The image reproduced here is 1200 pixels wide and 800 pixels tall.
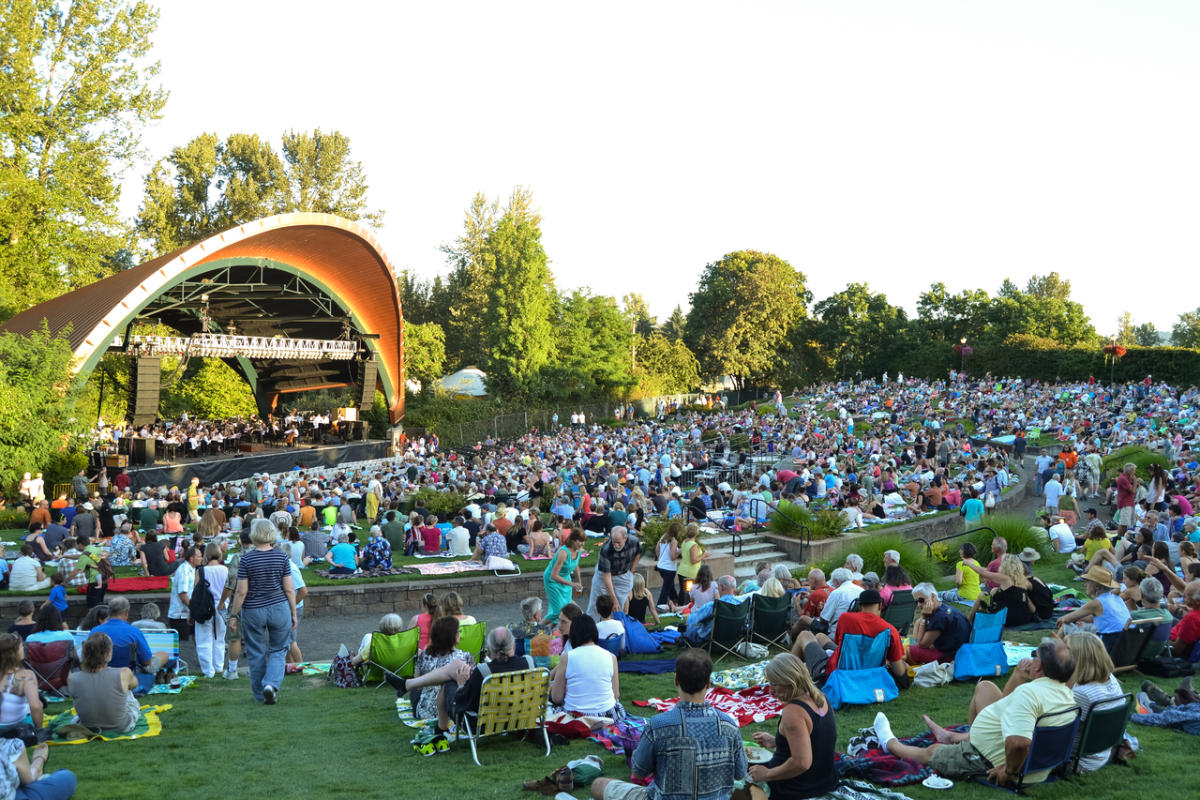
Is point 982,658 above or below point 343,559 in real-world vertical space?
above

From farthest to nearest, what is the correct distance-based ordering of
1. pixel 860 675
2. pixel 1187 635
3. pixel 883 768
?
pixel 1187 635, pixel 860 675, pixel 883 768

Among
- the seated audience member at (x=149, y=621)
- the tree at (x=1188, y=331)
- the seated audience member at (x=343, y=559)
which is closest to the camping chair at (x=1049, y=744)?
→ the seated audience member at (x=149, y=621)

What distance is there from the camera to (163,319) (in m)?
32.3

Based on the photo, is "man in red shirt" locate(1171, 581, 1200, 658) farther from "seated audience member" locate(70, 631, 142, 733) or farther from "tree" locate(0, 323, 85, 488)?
"tree" locate(0, 323, 85, 488)

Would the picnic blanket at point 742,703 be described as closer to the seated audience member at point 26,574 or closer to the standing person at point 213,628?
the standing person at point 213,628

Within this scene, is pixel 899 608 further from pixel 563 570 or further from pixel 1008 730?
pixel 563 570

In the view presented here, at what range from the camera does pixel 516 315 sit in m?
39.7

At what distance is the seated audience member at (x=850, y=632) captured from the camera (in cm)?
613

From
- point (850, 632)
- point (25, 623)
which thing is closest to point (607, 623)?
point (850, 632)

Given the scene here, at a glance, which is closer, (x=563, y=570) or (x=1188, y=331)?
(x=563, y=570)

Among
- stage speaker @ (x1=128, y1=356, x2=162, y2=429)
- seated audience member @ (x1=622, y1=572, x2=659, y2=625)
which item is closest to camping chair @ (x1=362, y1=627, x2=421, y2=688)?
seated audience member @ (x1=622, y1=572, x2=659, y2=625)

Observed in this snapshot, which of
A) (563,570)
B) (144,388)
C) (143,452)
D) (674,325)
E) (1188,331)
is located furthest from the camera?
(674,325)

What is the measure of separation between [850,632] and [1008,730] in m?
1.75

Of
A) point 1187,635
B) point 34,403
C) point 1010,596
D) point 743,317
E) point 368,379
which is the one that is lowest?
point 1187,635
